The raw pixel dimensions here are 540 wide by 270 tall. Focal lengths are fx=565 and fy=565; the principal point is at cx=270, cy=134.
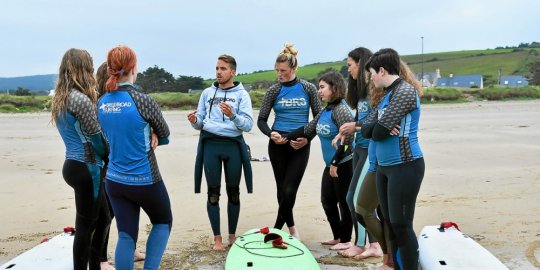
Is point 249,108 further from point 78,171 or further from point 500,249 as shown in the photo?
point 500,249

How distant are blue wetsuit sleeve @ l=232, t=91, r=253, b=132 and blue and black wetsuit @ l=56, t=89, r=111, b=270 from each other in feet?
5.07

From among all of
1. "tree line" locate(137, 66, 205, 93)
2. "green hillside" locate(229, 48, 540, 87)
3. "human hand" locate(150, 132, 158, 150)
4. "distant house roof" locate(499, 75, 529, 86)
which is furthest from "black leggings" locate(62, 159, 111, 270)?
"green hillside" locate(229, 48, 540, 87)

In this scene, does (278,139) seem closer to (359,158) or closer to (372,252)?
(359,158)

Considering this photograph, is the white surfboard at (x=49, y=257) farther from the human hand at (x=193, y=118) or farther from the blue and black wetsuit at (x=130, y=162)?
the human hand at (x=193, y=118)

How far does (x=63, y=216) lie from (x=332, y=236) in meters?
3.57

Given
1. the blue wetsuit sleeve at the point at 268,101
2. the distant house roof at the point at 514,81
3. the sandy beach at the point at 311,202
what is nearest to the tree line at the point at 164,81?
the sandy beach at the point at 311,202

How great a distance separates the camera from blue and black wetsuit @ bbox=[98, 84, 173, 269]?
3.85 metres

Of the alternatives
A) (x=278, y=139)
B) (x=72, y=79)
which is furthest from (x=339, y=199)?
(x=72, y=79)

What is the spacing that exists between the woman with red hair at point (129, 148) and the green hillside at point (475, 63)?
72.2 metres

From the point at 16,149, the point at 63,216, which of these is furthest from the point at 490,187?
the point at 16,149

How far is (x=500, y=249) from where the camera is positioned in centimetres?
556

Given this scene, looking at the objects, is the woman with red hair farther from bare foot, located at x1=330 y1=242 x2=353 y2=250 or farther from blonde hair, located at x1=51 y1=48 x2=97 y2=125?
bare foot, located at x1=330 y1=242 x2=353 y2=250

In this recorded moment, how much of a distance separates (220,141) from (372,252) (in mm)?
1838

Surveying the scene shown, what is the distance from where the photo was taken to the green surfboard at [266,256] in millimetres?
4270
